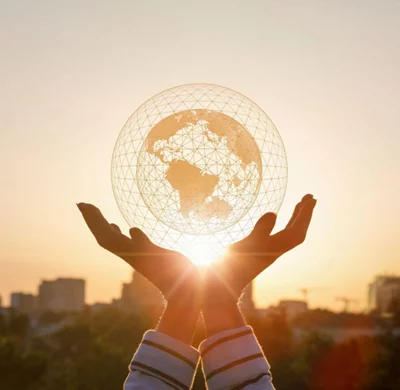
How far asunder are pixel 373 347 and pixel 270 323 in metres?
11.6

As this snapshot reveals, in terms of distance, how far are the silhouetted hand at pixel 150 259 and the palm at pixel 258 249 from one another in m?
0.13

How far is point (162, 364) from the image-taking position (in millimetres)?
2473

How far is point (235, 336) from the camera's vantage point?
2.51m

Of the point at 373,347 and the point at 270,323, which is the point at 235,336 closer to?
the point at 373,347

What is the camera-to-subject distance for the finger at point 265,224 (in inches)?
117

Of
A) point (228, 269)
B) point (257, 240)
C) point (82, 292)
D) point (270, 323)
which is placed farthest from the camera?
point (82, 292)

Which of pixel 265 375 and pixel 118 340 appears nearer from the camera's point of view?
pixel 265 375

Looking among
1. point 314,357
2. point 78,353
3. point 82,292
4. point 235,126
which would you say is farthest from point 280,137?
point 82,292

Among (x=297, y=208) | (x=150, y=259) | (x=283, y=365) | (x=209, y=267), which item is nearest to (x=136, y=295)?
(x=283, y=365)

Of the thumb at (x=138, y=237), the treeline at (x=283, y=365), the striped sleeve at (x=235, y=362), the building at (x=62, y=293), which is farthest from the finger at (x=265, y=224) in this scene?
the building at (x=62, y=293)

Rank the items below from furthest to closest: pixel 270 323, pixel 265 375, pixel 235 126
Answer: pixel 270 323, pixel 235 126, pixel 265 375

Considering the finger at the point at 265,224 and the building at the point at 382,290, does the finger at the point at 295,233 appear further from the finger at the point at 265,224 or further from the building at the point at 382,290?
the building at the point at 382,290

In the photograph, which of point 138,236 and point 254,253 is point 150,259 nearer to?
point 138,236

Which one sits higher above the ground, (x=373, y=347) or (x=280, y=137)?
(x=280, y=137)
